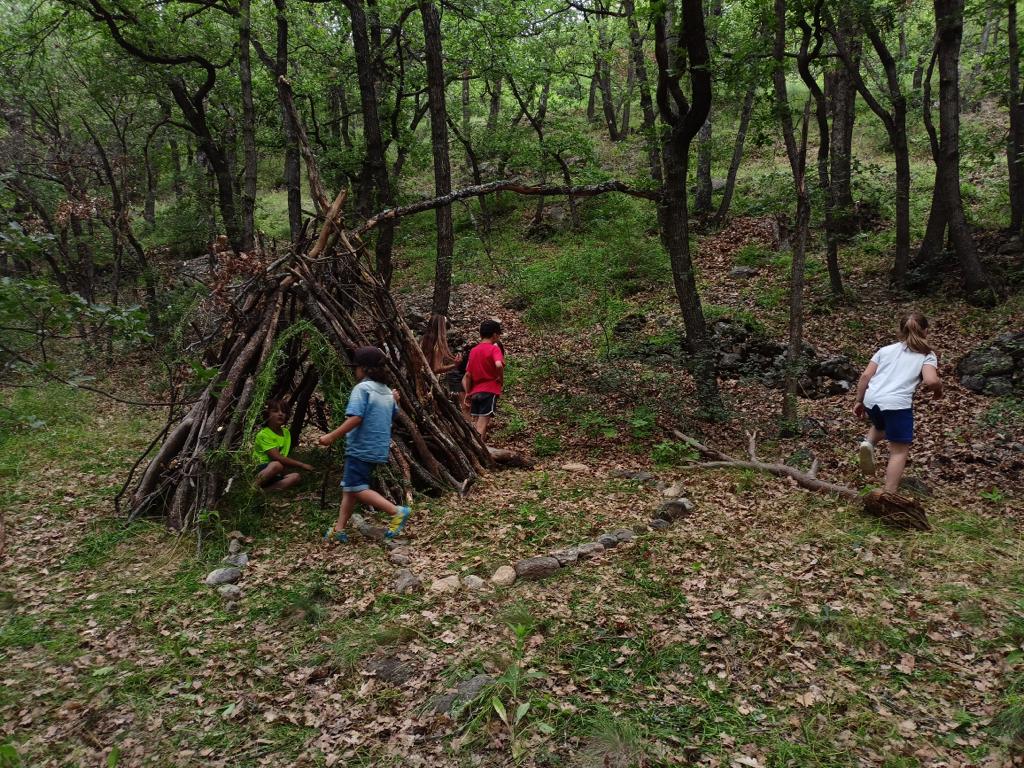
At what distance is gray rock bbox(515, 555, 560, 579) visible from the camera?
467cm

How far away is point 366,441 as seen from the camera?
533 centimetres

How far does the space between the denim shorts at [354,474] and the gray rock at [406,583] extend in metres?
0.95

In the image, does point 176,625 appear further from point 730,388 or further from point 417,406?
point 730,388

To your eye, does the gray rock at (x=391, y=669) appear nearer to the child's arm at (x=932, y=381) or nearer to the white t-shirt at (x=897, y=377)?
the white t-shirt at (x=897, y=377)

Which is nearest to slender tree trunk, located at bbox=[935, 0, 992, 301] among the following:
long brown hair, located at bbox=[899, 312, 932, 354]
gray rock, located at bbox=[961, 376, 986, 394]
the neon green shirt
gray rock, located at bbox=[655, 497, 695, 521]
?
gray rock, located at bbox=[961, 376, 986, 394]

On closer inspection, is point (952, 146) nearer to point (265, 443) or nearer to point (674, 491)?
point (674, 491)

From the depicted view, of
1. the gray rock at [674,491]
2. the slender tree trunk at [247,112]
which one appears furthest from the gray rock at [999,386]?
the slender tree trunk at [247,112]

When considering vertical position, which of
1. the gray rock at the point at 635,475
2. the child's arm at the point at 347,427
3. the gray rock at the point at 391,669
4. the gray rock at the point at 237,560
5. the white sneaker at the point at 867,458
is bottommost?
the gray rock at the point at 391,669

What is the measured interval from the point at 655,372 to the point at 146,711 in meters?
7.15

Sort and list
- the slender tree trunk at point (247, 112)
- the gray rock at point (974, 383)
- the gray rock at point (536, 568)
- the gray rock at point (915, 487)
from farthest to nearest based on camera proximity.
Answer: the slender tree trunk at point (247, 112)
the gray rock at point (974, 383)
the gray rock at point (915, 487)
the gray rock at point (536, 568)

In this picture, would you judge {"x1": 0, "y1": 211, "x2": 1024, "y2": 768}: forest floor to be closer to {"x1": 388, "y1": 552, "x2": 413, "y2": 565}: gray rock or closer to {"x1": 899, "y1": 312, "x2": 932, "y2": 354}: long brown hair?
{"x1": 388, "y1": 552, "x2": 413, "y2": 565}: gray rock

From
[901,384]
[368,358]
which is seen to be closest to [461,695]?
[368,358]

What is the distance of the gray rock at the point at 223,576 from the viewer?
15.8ft

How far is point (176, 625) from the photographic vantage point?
431 cm
